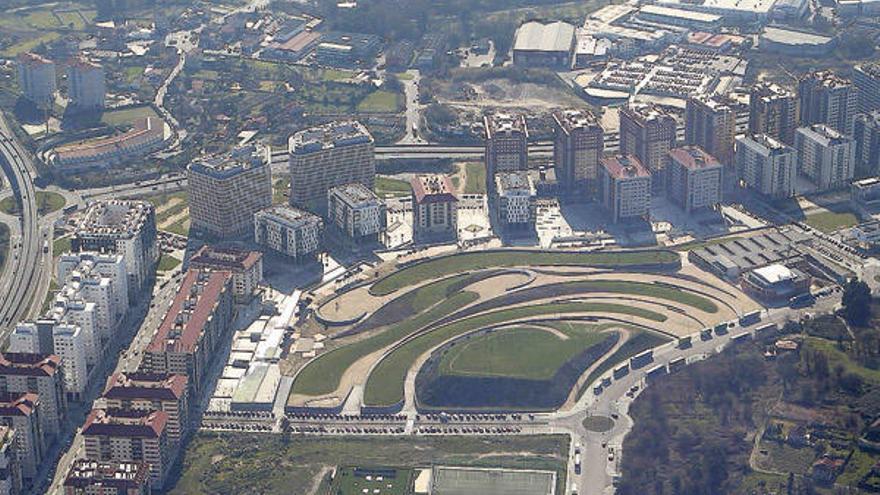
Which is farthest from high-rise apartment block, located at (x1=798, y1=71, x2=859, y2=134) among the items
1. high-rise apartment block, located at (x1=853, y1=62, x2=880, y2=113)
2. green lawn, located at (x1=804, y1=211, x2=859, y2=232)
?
green lawn, located at (x1=804, y1=211, x2=859, y2=232)

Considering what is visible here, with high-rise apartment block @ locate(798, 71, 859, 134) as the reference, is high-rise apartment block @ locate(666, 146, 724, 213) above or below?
below

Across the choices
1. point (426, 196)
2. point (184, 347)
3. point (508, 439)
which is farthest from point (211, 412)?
point (426, 196)

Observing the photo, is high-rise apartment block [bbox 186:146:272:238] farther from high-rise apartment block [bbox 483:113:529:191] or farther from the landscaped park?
high-rise apartment block [bbox 483:113:529:191]

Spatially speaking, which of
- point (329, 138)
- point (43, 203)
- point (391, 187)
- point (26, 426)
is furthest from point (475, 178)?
point (26, 426)

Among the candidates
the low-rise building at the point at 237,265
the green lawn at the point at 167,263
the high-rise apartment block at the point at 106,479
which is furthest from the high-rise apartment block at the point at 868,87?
the high-rise apartment block at the point at 106,479

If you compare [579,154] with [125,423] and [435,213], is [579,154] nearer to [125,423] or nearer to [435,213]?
[435,213]

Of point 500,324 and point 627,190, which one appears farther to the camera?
point 627,190
